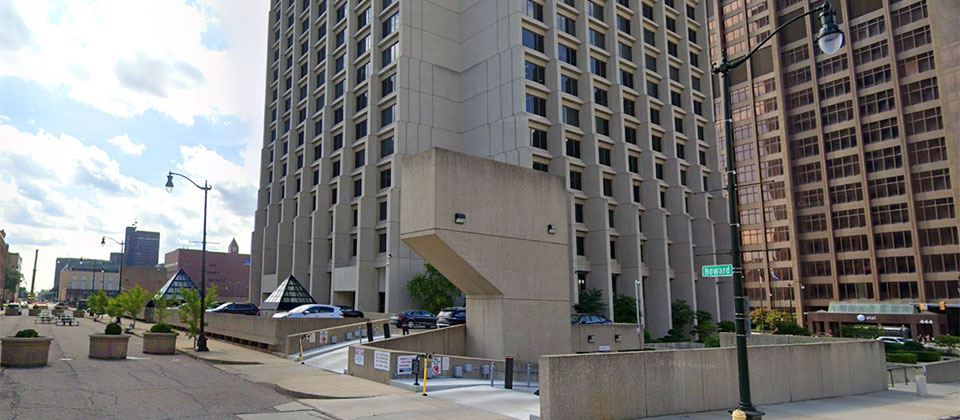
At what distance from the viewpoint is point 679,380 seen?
14984 millimetres

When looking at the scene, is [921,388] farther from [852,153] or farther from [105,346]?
[852,153]

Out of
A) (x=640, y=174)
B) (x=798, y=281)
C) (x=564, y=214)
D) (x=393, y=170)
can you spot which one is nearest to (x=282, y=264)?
Result: (x=393, y=170)

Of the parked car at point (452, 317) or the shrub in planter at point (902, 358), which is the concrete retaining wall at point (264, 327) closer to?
the parked car at point (452, 317)

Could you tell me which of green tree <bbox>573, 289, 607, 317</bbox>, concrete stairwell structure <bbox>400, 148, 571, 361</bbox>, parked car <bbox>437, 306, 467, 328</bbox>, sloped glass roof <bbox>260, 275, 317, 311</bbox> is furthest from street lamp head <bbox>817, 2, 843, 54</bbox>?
green tree <bbox>573, 289, 607, 317</bbox>

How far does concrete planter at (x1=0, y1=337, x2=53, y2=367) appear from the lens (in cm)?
1986

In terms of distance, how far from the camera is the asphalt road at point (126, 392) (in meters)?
13.3

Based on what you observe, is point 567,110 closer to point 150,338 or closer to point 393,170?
point 393,170

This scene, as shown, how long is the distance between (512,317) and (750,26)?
94658 mm

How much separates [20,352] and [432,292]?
107 feet

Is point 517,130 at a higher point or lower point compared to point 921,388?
higher

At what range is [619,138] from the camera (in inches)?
2340

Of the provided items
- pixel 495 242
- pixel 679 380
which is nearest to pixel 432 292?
pixel 495 242

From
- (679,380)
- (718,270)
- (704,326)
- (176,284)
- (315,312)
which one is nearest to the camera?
(718,270)

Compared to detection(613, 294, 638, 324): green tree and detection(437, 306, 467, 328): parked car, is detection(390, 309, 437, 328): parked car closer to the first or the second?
detection(437, 306, 467, 328): parked car
